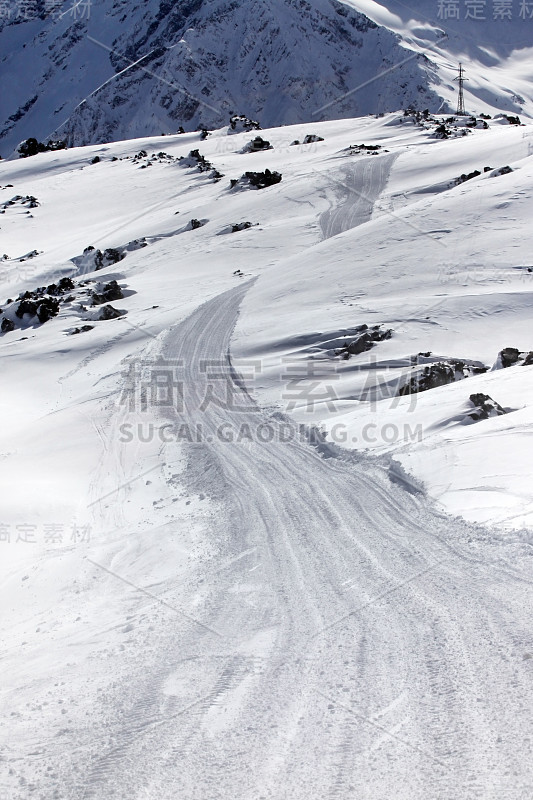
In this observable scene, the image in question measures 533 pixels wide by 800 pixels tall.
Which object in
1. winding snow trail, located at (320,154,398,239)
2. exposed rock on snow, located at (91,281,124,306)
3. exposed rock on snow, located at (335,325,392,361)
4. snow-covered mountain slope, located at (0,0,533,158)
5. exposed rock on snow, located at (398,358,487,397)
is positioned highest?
snow-covered mountain slope, located at (0,0,533,158)

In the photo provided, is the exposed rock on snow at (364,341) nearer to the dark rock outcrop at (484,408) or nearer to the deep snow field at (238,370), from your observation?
the deep snow field at (238,370)

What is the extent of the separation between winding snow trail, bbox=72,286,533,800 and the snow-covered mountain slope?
476ft

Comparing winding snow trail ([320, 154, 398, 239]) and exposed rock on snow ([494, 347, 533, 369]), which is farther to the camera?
winding snow trail ([320, 154, 398, 239])

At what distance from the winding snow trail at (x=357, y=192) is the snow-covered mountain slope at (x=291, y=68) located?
9895 cm

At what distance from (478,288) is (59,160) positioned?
217 ft

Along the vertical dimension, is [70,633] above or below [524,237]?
below

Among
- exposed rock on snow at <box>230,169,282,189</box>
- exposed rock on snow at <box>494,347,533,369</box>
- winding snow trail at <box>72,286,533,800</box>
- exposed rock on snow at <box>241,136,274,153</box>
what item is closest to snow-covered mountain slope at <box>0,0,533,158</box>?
exposed rock on snow at <box>241,136,274,153</box>

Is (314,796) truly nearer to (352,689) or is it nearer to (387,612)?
(352,689)

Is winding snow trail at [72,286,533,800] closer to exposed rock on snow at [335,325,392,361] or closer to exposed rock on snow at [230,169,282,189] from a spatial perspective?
exposed rock on snow at [335,325,392,361]

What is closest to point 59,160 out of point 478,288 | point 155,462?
point 478,288

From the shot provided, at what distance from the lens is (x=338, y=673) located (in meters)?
6.59

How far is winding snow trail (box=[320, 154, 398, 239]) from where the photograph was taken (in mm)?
39316

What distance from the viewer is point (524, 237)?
89.9ft

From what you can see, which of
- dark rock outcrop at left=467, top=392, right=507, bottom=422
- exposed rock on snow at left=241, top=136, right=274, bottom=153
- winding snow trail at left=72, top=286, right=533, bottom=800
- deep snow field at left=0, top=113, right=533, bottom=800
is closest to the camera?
winding snow trail at left=72, top=286, right=533, bottom=800
